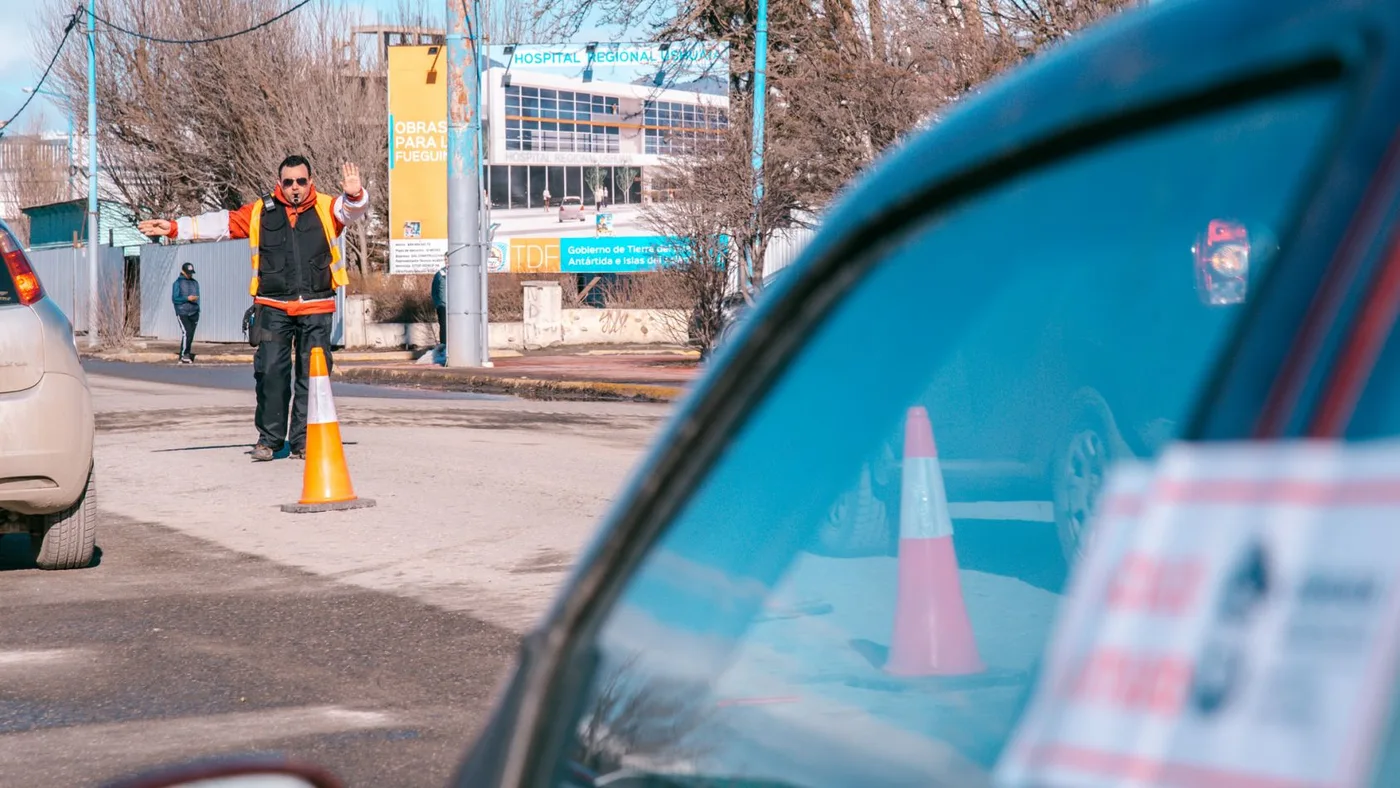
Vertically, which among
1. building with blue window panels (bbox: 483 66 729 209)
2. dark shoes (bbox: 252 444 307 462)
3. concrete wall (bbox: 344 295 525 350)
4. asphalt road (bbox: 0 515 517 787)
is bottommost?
asphalt road (bbox: 0 515 517 787)

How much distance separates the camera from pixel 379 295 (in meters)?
36.0

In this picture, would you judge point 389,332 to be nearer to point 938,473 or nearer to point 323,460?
point 323,460

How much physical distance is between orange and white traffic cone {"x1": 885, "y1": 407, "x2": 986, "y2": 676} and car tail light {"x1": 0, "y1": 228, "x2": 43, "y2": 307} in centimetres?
504

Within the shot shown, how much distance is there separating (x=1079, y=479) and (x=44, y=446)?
203 inches

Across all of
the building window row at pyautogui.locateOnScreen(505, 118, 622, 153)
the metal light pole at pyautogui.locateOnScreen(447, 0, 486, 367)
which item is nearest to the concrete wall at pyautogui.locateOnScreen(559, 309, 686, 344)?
the metal light pole at pyautogui.locateOnScreen(447, 0, 486, 367)

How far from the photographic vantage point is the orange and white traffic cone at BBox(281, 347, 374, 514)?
8625mm

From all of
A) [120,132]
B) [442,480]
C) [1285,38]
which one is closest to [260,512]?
[442,480]

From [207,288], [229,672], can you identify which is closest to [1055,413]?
[229,672]

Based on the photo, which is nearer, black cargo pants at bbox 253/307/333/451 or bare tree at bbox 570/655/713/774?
bare tree at bbox 570/655/713/774

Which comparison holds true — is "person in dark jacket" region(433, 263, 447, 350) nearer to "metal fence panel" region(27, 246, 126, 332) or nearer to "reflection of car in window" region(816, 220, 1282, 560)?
"metal fence panel" region(27, 246, 126, 332)

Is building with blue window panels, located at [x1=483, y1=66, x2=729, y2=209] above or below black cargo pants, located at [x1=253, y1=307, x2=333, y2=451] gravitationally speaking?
above

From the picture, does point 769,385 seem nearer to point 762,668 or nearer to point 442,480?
point 762,668

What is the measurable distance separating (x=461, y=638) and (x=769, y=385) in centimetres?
446

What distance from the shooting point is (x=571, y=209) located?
182 feet
